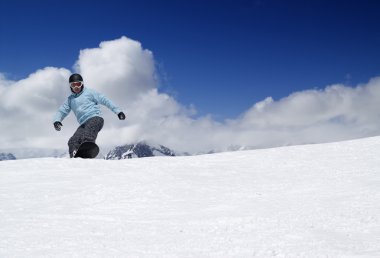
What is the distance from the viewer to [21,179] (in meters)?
6.41

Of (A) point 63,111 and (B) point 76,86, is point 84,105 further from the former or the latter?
(A) point 63,111

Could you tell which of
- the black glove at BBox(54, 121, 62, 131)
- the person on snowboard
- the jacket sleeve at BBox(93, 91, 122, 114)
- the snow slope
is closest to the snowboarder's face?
the person on snowboard

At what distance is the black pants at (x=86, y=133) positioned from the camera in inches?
384

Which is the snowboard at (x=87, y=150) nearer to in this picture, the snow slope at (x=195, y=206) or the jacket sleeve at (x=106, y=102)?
the jacket sleeve at (x=106, y=102)

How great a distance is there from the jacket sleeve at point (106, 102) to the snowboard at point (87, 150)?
1.30m

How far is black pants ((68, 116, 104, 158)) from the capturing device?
9742mm

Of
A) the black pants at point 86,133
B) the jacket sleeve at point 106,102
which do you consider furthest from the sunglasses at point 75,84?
the black pants at point 86,133

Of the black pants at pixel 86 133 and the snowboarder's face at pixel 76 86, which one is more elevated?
the snowboarder's face at pixel 76 86

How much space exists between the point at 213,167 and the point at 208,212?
9.51 feet

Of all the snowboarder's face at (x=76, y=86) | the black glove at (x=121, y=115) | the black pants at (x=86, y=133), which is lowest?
the black pants at (x=86, y=133)

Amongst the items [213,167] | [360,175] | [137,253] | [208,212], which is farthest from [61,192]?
[360,175]

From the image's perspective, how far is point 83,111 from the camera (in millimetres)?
10266

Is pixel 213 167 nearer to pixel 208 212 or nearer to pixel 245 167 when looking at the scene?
pixel 245 167

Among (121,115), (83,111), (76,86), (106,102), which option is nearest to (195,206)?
(121,115)
